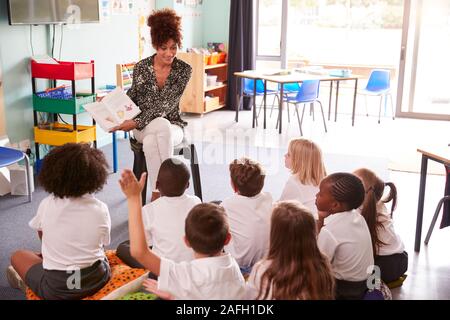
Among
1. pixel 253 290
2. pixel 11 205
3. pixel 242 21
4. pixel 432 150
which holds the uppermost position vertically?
pixel 242 21

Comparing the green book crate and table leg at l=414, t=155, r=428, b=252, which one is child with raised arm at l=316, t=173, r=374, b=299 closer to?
table leg at l=414, t=155, r=428, b=252

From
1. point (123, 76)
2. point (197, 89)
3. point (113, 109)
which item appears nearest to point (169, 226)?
point (113, 109)

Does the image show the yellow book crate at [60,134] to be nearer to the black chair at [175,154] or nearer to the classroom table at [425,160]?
the black chair at [175,154]

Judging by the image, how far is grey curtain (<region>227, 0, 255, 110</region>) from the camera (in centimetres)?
757

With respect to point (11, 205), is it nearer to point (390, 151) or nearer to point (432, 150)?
point (432, 150)

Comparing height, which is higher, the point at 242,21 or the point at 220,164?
the point at 242,21

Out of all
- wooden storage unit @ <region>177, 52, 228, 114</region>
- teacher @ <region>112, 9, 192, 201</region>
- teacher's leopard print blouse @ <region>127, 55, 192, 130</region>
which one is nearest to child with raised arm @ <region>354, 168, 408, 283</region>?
teacher @ <region>112, 9, 192, 201</region>

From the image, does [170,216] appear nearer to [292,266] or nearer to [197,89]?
[292,266]

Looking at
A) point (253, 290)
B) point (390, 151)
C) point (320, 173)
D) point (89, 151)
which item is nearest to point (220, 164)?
point (390, 151)

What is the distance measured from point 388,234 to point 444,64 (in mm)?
5604

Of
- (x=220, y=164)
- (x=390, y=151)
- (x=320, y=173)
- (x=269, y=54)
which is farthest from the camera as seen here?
(x=269, y=54)

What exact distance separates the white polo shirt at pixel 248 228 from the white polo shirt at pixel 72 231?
1.90 ft

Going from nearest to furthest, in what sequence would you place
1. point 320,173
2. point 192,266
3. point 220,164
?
point 192,266 → point 320,173 → point 220,164

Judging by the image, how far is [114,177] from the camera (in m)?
4.52
